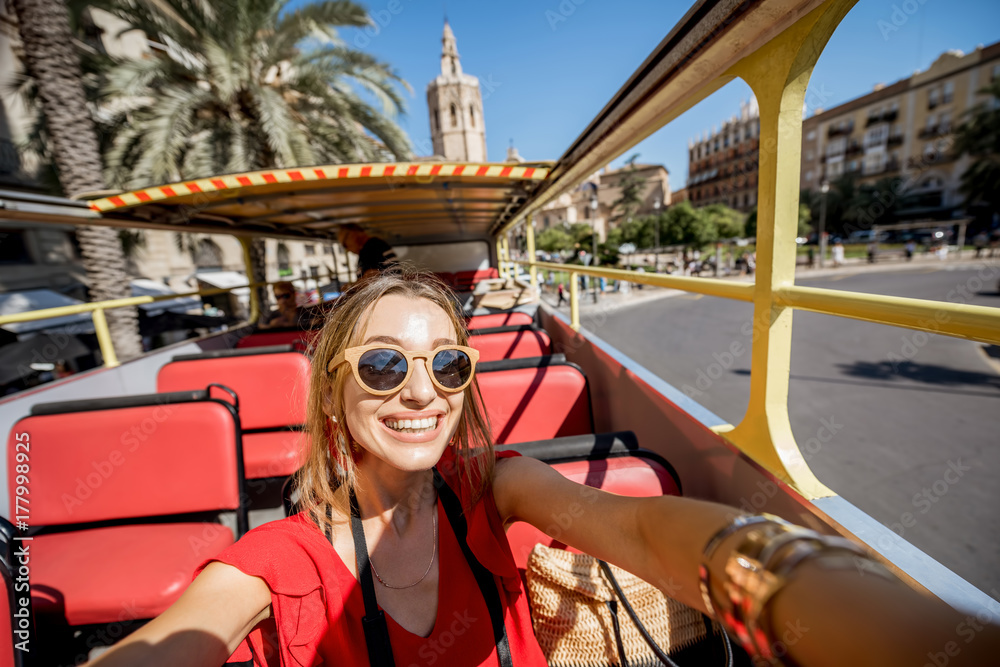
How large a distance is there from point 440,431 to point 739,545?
0.74 meters

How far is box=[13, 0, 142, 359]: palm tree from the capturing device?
566cm

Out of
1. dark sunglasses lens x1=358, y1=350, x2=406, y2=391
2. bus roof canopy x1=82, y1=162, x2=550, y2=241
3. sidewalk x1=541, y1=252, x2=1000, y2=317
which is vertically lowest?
sidewalk x1=541, y1=252, x2=1000, y2=317

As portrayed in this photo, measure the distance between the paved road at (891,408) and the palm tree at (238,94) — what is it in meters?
8.63

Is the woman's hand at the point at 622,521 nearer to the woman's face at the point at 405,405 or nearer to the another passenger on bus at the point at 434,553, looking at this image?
the another passenger on bus at the point at 434,553

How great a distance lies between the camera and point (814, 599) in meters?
0.47

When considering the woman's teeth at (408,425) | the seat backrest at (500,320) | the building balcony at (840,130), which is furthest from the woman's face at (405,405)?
the building balcony at (840,130)

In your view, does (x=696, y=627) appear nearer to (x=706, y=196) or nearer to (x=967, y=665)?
(x=967, y=665)

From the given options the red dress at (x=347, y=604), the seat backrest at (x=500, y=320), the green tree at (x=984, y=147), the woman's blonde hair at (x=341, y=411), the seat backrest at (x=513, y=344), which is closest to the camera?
the red dress at (x=347, y=604)

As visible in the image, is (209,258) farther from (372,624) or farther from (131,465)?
(372,624)

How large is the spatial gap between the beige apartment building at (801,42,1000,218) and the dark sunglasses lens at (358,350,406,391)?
51077 millimetres

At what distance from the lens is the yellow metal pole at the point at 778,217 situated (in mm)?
1035

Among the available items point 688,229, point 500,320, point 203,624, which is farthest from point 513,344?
point 688,229

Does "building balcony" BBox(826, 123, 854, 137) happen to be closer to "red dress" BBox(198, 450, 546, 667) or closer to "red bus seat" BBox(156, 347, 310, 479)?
"red bus seat" BBox(156, 347, 310, 479)

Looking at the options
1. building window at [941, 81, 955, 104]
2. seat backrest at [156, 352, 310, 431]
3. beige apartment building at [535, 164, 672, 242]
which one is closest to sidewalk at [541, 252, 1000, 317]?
seat backrest at [156, 352, 310, 431]
